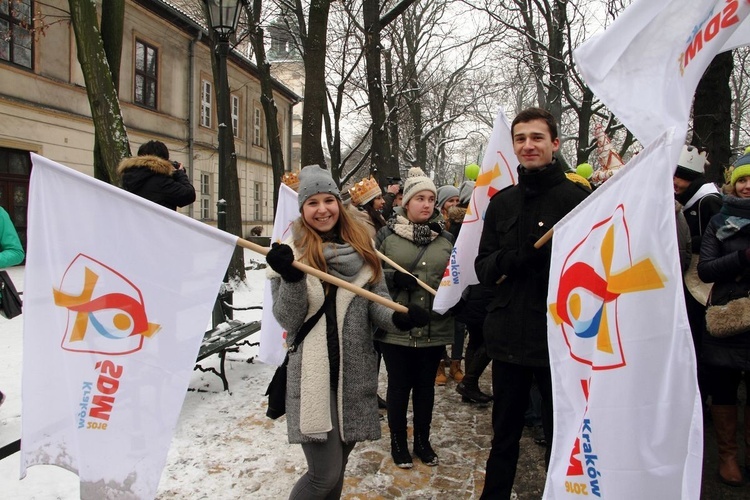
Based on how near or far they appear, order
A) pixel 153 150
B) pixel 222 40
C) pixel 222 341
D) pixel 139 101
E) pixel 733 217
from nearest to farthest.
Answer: pixel 733 217
pixel 153 150
pixel 222 341
pixel 222 40
pixel 139 101

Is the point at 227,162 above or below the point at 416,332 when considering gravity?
above

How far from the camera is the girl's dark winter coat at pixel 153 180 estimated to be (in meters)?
4.45

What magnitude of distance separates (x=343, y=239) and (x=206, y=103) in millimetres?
23466

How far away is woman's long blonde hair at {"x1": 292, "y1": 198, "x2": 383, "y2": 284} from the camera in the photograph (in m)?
2.46

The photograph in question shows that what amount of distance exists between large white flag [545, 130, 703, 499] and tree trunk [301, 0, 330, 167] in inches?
236

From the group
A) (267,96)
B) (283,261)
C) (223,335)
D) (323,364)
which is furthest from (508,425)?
(267,96)

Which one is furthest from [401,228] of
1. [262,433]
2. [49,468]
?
[49,468]

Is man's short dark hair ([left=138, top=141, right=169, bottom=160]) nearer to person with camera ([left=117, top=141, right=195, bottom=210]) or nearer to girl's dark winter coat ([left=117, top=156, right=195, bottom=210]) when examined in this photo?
person with camera ([left=117, top=141, right=195, bottom=210])

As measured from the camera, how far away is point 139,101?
1938 cm

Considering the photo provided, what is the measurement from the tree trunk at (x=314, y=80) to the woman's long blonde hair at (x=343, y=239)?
5.20 meters

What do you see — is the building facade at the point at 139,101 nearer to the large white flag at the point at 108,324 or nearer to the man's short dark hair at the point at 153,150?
the man's short dark hair at the point at 153,150

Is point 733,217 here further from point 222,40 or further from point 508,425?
point 222,40

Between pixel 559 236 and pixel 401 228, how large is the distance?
1.68m

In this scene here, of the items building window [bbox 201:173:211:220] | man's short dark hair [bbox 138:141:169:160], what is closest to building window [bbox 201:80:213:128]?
building window [bbox 201:173:211:220]
